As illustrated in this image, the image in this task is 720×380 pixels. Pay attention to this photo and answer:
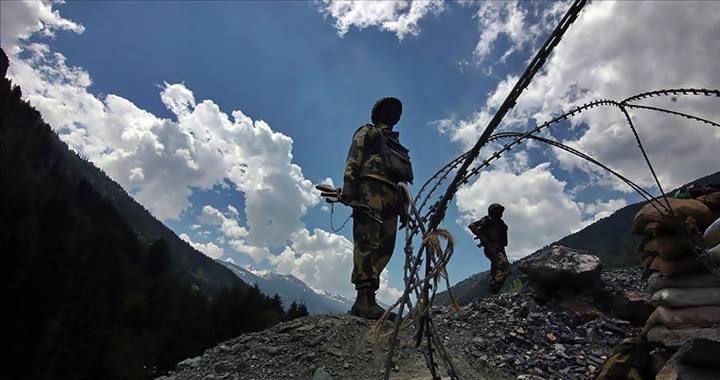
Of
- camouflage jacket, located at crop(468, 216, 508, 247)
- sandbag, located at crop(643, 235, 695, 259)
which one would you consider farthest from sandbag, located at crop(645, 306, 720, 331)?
camouflage jacket, located at crop(468, 216, 508, 247)

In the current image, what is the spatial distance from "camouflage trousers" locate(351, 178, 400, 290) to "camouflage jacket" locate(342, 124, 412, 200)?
0.44 feet

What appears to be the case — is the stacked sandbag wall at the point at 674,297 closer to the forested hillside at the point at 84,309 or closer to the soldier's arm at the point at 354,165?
the soldier's arm at the point at 354,165

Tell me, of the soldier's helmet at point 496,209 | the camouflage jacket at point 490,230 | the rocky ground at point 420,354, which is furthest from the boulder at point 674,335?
the soldier's helmet at point 496,209

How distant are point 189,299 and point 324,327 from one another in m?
44.1

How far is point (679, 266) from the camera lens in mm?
4797

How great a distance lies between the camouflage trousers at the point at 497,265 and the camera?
12.0 m

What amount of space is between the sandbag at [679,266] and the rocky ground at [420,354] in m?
1.66

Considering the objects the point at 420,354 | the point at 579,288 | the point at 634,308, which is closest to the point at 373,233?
the point at 420,354

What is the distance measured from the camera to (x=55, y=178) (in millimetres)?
74188

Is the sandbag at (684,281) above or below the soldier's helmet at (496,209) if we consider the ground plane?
below

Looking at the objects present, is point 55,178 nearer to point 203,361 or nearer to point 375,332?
point 203,361

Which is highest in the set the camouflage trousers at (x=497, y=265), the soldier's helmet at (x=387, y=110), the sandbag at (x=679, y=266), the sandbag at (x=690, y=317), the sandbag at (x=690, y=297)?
the soldier's helmet at (x=387, y=110)

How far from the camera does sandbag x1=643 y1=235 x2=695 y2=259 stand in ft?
15.6

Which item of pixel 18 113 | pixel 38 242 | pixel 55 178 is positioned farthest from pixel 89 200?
pixel 38 242
